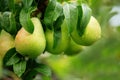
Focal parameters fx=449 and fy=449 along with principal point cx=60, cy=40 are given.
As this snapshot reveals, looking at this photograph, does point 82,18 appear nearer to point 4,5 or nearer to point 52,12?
point 52,12

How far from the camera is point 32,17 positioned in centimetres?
204

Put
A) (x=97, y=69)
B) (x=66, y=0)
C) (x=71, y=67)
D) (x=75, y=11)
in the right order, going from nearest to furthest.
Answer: (x=75, y=11) < (x=66, y=0) < (x=97, y=69) < (x=71, y=67)

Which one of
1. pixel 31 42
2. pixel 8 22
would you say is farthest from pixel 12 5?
pixel 31 42

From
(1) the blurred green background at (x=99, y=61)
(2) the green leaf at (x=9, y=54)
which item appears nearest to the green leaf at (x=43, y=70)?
(2) the green leaf at (x=9, y=54)

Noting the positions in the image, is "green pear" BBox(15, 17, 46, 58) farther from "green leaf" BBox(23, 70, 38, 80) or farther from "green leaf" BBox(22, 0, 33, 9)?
"green leaf" BBox(23, 70, 38, 80)

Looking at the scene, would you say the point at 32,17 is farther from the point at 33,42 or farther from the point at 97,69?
the point at 97,69

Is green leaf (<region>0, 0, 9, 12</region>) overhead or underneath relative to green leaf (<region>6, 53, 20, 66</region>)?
A: overhead

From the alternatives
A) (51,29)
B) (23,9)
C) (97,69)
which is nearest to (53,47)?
(51,29)

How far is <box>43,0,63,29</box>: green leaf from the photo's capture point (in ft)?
6.39

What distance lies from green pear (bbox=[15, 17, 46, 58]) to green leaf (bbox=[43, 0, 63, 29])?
0.05 metres

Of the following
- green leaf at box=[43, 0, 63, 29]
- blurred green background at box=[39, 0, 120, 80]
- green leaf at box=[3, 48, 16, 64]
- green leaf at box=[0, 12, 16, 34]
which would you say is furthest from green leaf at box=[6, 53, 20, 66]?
blurred green background at box=[39, 0, 120, 80]

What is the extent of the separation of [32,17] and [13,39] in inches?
5.6

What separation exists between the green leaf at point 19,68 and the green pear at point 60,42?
0.44ft

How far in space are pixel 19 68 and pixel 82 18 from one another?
36 centimetres
